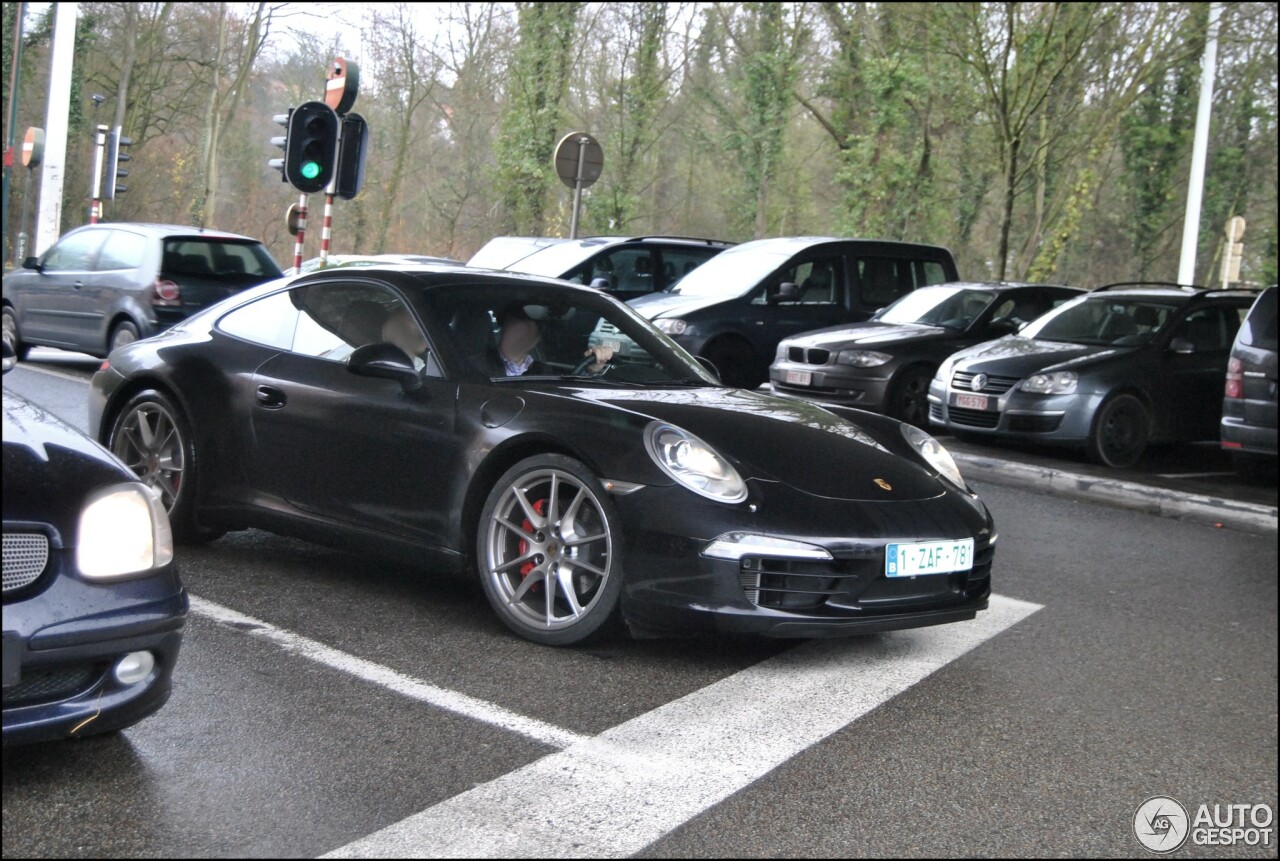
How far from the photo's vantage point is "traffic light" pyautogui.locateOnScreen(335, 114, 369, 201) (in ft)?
43.0

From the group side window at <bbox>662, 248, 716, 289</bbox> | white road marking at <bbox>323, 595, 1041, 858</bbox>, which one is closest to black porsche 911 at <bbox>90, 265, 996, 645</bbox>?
white road marking at <bbox>323, 595, 1041, 858</bbox>

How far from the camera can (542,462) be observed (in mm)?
4574

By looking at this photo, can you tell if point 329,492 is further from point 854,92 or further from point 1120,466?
point 854,92

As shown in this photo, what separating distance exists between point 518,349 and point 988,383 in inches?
271

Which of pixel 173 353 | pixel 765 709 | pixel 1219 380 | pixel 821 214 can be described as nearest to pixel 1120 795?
pixel 765 709

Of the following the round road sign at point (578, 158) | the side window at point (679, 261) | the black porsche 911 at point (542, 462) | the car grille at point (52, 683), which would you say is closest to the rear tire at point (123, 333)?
the side window at point (679, 261)

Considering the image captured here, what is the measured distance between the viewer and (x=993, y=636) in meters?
5.00

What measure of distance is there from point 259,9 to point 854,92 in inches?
407

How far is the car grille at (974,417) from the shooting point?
10922 mm

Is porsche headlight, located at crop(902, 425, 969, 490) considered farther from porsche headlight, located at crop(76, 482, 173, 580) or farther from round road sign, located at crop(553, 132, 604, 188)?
round road sign, located at crop(553, 132, 604, 188)

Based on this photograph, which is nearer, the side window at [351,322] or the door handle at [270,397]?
the side window at [351,322]

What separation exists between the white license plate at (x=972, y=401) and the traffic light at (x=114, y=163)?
13.8 meters

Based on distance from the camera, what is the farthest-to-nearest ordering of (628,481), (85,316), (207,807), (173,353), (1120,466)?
(85,316) → (1120,466) → (173,353) → (628,481) → (207,807)

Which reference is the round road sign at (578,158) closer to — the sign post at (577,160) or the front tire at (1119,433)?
the sign post at (577,160)
